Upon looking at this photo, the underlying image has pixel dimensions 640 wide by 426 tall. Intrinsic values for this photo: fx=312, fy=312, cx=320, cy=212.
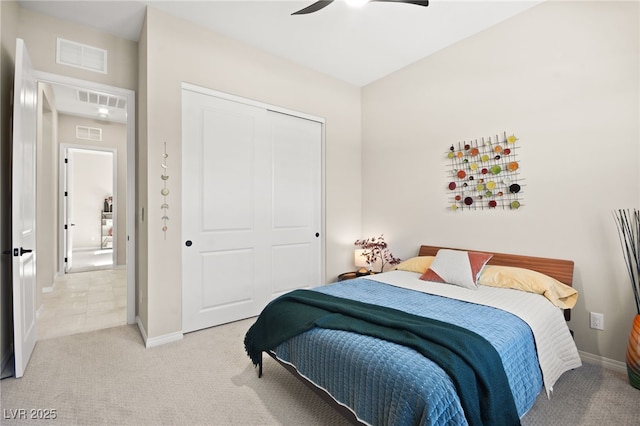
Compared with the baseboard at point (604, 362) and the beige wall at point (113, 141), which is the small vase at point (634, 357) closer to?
the baseboard at point (604, 362)

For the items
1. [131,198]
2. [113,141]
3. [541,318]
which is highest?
[113,141]

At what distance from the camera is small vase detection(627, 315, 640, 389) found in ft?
6.68

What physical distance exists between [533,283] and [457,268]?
1.79ft

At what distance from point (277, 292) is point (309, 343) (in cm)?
197

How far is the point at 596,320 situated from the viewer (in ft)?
8.00

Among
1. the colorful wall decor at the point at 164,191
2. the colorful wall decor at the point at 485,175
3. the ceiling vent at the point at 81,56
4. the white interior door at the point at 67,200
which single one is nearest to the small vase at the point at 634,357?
the colorful wall decor at the point at 485,175

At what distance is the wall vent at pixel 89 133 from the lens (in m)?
5.51

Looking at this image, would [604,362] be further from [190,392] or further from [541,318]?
[190,392]

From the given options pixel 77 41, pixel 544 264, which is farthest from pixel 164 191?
pixel 544 264

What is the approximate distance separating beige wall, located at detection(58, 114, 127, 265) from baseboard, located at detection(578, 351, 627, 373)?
660cm

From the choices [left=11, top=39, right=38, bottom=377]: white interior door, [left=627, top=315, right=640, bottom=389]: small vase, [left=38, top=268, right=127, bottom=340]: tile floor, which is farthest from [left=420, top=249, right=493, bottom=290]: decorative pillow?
[left=38, top=268, right=127, bottom=340]: tile floor

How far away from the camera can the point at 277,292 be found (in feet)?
12.1

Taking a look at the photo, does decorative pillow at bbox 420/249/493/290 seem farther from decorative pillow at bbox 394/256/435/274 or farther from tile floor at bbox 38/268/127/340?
tile floor at bbox 38/268/127/340

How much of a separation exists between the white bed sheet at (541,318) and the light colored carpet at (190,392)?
19 centimetres
